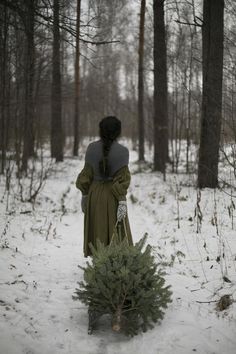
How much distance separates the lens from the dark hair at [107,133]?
4094 mm

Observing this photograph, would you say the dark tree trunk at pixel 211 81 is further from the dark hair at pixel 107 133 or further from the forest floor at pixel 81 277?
the dark hair at pixel 107 133

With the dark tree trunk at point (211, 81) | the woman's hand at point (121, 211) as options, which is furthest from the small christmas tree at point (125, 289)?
the dark tree trunk at point (211, 81)

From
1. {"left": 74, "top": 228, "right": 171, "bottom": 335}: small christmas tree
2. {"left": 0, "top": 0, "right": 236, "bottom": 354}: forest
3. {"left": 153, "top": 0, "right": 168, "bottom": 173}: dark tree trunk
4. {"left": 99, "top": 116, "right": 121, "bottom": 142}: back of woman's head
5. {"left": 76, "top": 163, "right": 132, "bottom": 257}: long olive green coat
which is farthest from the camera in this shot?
{"left": 153, "top": 0, "right": 168, "bottom": 173}: dark tree trunk

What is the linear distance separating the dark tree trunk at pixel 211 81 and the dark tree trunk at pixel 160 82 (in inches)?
118

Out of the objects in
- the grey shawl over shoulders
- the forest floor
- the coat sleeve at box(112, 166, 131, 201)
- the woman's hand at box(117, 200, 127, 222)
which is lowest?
the forest floor

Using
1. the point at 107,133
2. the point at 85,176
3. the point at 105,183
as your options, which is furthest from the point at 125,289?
the point at 107,133

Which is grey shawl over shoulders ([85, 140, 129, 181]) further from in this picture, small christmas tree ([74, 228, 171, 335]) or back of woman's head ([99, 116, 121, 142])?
small christmas tree ([74, 228, 171, 335])

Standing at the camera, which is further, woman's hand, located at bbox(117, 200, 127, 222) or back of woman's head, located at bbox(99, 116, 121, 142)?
woman's hand, located at bbox(117, 200, 127, 222)

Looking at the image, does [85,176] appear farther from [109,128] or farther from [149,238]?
[149,238]

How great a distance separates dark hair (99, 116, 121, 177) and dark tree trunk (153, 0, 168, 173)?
26.4 feet

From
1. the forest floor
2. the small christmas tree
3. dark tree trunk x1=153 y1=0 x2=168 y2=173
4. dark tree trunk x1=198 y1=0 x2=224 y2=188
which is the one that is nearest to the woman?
the small christmas tree

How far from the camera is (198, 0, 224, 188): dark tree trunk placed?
8.91 meters

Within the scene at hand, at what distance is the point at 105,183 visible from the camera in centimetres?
439

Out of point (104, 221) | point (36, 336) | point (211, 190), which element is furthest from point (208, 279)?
point (211, 190)
